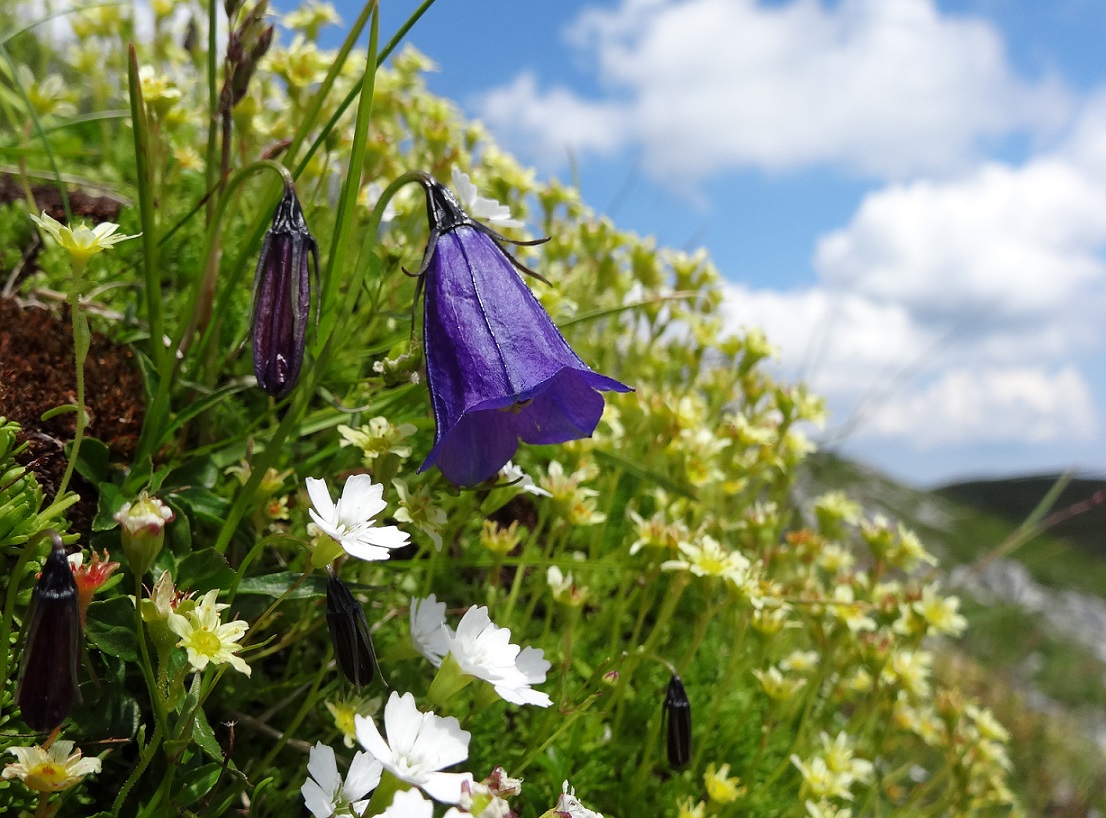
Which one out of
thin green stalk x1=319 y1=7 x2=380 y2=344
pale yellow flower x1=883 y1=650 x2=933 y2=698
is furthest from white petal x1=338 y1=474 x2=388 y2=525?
pale yellow flower x1=883 y1=650 x2=933 y2=698

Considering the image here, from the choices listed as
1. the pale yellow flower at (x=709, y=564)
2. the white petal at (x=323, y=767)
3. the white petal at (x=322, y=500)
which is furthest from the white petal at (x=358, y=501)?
the pale yellow flower at (x=709, y=564)

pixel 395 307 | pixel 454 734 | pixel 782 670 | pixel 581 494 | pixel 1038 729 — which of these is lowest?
pixel 1038 729

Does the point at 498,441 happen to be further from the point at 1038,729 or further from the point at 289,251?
the point at 1038,729

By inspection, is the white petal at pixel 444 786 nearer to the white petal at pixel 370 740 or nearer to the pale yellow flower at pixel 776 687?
the white petal at pixel 370 740

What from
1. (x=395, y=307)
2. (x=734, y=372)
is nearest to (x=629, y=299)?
(x=734, y=372)

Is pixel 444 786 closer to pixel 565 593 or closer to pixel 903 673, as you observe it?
pixel 565 593

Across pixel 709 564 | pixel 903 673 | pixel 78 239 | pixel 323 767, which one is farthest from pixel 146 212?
pixel 903 673
